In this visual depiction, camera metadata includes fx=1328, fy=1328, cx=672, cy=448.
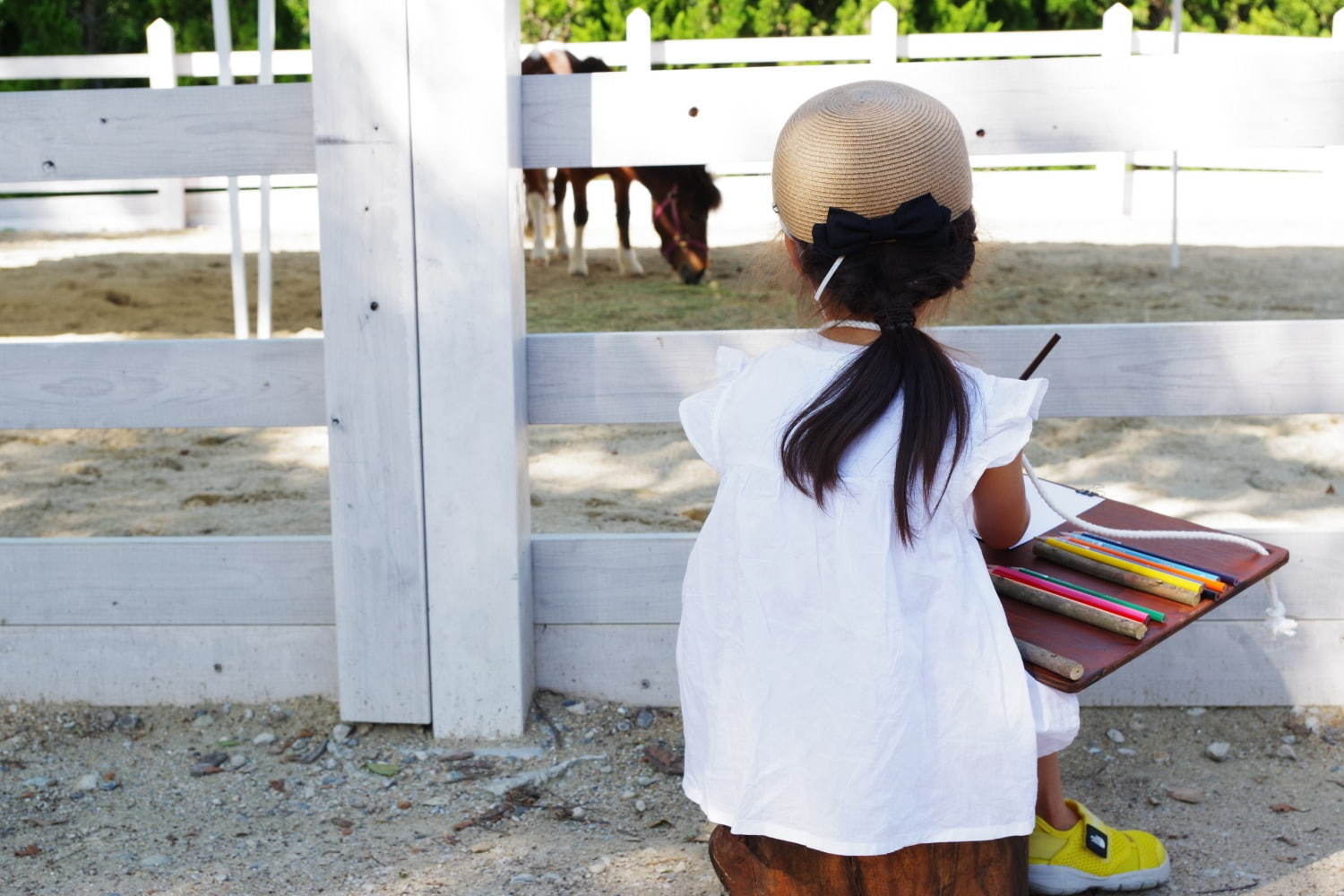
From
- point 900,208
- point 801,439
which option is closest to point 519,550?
point 801,439

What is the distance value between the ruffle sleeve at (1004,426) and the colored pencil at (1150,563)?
32 cm

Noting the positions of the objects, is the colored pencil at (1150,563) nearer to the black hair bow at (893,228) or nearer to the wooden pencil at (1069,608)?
the wooden pencil at (1069,608)

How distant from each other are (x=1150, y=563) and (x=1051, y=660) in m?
0.30

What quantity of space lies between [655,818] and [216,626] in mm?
948

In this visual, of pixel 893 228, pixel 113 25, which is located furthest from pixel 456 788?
pixel 113 25

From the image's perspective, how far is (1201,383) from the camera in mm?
2336

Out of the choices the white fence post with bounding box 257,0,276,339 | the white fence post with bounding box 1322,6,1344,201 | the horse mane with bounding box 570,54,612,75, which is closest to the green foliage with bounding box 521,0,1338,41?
the white fence post with bounding box 1322,6,1344,201

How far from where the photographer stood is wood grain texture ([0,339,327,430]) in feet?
7.83

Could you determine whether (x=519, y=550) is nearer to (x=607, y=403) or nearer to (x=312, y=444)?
(x=607, y=403)

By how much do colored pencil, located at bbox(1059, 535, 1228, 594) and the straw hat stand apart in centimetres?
53

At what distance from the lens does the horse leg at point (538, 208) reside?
8.27 metres

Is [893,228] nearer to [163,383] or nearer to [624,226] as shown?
[163,383]

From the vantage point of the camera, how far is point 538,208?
8.28 meters

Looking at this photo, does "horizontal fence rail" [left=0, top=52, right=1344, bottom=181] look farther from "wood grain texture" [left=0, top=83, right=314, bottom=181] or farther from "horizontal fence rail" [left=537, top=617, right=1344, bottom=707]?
"horizontal fence rail" [left=537, top=617, right=1344, bottom=707]
